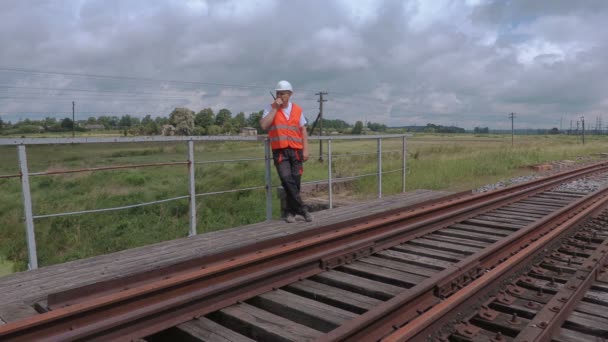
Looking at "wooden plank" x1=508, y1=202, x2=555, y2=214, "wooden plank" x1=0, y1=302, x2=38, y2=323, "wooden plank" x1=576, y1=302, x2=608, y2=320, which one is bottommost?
"wooden plank" x1=576, y1=302, x2=608, y2=320

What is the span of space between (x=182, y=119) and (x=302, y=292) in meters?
31.9

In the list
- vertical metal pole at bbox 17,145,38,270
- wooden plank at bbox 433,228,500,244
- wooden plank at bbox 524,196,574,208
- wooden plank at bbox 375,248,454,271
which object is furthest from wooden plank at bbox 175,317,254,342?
wooden plank at bbox 524,196,574,208

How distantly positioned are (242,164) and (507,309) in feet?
66.5

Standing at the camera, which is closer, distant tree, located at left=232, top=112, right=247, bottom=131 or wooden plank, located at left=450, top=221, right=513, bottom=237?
wooden plank, located at left=450, top=221, right=513, bottom=237

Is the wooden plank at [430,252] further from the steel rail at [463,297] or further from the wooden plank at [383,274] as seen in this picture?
the wooden plank at [383,274]

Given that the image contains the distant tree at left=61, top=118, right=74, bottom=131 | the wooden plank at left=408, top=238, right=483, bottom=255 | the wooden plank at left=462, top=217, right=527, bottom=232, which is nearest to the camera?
the wooden plank at left=408, top=238, right=483, bottom=255

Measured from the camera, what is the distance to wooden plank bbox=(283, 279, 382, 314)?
132 inches

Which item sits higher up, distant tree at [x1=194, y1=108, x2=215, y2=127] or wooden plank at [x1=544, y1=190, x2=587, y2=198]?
distant tree at [x1=194, y1=108, x2=215, y2=127]

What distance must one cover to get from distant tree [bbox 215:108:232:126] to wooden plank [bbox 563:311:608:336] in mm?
34538

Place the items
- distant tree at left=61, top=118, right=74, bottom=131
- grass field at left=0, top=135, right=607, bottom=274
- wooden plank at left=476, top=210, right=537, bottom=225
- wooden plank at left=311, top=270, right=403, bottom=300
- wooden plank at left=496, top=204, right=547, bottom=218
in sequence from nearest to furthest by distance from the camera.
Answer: wooden plank at left=311, top=270, right=403, bottom=300, wooden plank at left=476, top=210, right=537, bottom=225, wooden plank at left=496, top=204, right=547, bottom=218, grass field at left=0, top=135, right=607, bottom=274, distant tree at left=61, top=118, right=74, bottom=131

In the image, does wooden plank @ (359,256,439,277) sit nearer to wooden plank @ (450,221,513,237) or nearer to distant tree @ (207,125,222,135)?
wooden plank @ (450,221,513,237)

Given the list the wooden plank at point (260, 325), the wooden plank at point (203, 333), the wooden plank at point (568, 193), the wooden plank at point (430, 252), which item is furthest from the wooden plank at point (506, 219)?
the wooden plank at point (203, 333)

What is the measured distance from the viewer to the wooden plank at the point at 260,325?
110 inches

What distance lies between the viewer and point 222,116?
123 feet
